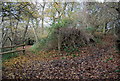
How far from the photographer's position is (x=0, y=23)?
116 centimetres

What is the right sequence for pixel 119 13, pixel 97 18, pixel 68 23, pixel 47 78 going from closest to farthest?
pixel 47 78 < pixel 119 13 < pixel 68 23 < pixel 97 18

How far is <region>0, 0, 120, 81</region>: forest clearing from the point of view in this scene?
116 centimetres

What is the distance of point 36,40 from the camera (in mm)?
2756

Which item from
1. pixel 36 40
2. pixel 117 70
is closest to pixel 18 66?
pixel 117 70

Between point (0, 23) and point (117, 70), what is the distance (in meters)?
1.50

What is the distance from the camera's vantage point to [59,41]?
254 cm

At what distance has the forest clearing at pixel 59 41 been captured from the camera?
1.16m

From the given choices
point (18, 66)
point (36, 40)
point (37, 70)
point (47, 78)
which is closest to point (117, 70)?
point (47, 78)

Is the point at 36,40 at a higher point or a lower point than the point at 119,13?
lower

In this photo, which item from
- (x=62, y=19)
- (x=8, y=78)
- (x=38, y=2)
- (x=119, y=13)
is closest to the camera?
(x=8, y=78)

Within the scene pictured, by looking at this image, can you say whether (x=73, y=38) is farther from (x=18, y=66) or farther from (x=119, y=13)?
(x=18, y=66)

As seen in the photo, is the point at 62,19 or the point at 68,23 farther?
the point at 68,23

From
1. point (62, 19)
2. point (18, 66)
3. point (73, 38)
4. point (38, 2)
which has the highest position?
point (38, 2)

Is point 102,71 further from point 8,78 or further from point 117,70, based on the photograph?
point 8,78
